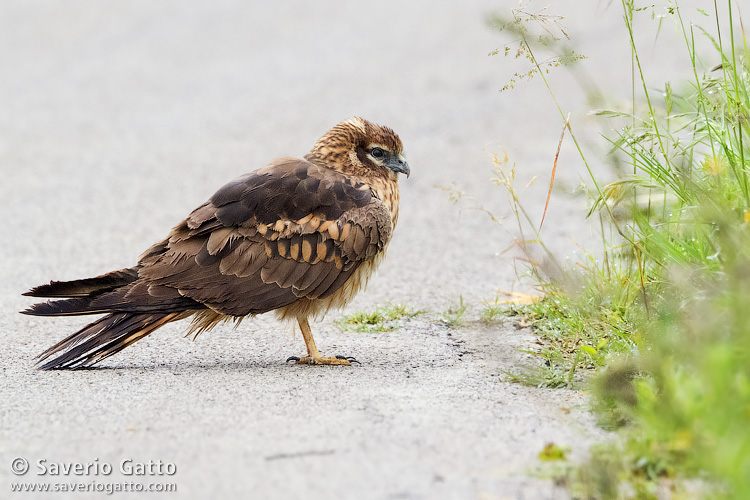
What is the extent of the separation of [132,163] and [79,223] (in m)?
1.89

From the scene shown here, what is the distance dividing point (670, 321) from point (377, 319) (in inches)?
101

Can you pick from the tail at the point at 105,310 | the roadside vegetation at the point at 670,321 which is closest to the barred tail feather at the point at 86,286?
the tail at the point at 105,310

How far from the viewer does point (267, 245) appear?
4.97m

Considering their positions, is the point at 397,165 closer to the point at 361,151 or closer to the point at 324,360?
the point at 361,151

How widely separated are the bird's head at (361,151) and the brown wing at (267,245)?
1.65ft

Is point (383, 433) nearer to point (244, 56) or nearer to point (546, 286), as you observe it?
point (546, 286)

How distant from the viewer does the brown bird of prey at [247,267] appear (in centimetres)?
476

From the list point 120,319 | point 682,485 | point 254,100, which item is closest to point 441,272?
point 120,319

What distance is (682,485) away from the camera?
2867mm

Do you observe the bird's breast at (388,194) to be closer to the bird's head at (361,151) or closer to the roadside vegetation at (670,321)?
the bird's head at (361,151)

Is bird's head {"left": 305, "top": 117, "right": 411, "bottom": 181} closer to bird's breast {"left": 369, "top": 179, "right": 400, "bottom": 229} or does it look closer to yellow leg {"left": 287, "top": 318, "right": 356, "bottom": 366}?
bird's breast {"left": 369, "top": 179, "right": 400, "bottom": 229}

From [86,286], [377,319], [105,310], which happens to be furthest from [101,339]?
[377,319]

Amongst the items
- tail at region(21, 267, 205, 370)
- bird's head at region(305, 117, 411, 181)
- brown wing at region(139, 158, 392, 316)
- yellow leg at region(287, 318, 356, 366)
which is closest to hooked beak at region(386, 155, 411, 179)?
bird's head at region(305, 117, 411, 181)

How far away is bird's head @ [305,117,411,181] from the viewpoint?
5648 mm
